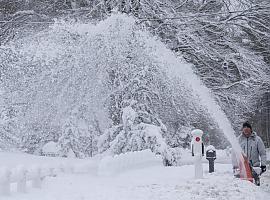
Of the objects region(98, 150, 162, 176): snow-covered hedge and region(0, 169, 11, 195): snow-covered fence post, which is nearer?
region(0, 169, 11, 195): snow-covered fence post

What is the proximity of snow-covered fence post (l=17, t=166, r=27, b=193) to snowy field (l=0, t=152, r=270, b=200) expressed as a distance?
0.32 feet

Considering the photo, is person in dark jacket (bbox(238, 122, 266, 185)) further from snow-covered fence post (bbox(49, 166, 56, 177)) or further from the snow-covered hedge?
snow-covered fence post (bbox(49, 166, 56, 177))

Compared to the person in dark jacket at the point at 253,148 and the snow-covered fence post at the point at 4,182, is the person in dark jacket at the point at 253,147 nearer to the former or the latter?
the person in dark jacket at the point at 253,148

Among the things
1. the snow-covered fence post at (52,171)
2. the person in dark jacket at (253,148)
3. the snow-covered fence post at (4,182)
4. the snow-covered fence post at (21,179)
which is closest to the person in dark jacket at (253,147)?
the person in dark jacket at (253,148)

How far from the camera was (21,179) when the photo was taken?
7.77 metres

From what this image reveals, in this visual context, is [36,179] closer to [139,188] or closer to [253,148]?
[139,188]

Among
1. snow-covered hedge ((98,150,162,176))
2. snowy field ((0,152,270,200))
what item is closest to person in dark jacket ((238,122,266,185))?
snowy field ((0,152,270,200))

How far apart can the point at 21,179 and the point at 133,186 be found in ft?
6.83

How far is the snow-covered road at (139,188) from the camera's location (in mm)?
7750

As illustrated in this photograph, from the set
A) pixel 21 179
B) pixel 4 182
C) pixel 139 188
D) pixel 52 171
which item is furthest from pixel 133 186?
pixel 4 182

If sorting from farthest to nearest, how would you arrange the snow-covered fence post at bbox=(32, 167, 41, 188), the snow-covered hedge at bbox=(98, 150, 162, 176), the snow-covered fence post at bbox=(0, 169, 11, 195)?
the snow-covered hedge at bbox=(98, 150, 162, 176) → the snow-covered fence post at bbox=(32, 167, 41, 188) → the snow-covered fence post at bbox=(0, 169, 11, 195)

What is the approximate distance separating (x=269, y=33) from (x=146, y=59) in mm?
6100

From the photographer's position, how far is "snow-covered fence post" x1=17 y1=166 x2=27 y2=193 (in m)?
7.72

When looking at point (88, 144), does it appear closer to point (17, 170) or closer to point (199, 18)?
point (199, 18)
